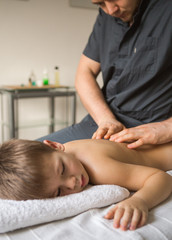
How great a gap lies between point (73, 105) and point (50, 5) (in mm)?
1247

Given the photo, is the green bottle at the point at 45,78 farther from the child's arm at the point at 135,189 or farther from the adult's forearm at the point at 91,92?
the child's arm at the point at 135,189

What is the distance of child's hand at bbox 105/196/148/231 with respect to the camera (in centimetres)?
66

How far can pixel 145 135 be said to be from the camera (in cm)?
109

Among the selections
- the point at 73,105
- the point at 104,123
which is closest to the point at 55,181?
the point at 104,123

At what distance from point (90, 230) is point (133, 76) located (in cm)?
82

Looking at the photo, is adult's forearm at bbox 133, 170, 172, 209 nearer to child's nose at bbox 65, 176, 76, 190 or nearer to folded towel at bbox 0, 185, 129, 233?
folded towel at bbox 0, 185, 129, 233

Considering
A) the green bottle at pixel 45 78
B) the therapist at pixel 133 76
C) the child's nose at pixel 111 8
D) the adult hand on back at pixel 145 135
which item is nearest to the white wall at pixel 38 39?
the green bottle at pixel 45 78

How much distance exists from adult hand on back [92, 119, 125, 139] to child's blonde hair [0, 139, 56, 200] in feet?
1.27

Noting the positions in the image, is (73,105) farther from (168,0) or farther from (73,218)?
(73,218)

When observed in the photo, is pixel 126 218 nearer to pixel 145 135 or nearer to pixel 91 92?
pixel 145 135

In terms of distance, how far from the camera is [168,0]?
1.15 metres

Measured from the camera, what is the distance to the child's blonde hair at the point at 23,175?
2.48 ft

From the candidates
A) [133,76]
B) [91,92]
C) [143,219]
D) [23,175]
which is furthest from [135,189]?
[91,92]

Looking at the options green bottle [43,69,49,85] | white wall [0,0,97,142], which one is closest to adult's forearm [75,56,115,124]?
green bottle [43,69,49,85]
